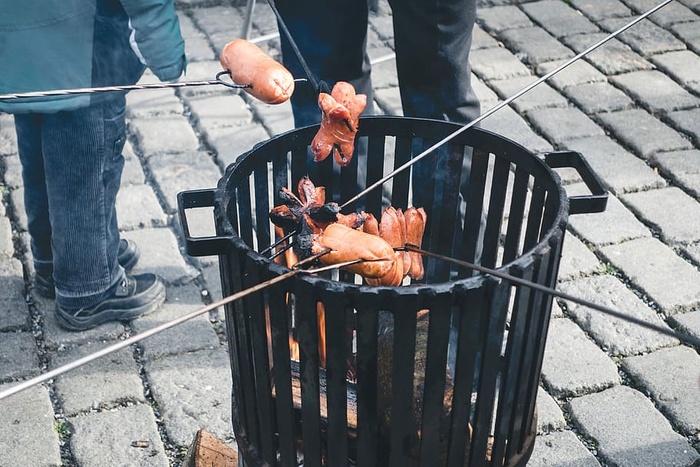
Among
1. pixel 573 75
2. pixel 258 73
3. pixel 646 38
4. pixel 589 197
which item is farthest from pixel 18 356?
pixel 646 38

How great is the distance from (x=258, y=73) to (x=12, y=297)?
192 centimetres

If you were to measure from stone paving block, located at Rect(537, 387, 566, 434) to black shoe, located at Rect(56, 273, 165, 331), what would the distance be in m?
1.68

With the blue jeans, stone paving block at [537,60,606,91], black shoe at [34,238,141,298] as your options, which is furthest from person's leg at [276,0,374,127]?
stone paving block at [537,60,606,91]

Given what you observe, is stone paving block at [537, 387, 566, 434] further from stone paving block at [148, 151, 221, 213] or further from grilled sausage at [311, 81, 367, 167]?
stone paving block at [148, 151, 221, 213]

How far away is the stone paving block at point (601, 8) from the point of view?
5879mm

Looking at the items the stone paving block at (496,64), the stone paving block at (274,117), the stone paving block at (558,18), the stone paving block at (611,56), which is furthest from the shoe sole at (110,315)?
the stone paving block at (558,18)

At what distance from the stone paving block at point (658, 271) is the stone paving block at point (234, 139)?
6.53 feet

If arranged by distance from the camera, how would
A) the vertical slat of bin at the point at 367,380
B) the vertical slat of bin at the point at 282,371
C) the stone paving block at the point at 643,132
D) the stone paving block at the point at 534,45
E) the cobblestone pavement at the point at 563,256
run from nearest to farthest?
the vertical slat of bin at the point at 367,380, the vertical slat of bin at the point at 282,371, the cobblestone pavement at the point at 563,256, the stone paving block at the point at 643,132, the stone paving block at the point at 534,45

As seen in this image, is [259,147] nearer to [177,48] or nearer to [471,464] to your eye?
[177,48]

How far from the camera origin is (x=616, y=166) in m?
4.45

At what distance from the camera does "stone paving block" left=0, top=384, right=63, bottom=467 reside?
2.93 metres

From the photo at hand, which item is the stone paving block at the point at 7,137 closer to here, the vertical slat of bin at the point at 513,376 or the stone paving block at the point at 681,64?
the vertical slat of bin at the point at 513,376

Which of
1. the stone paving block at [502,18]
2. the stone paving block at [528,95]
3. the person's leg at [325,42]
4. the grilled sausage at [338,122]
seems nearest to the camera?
the grilled sausage at [338,122]

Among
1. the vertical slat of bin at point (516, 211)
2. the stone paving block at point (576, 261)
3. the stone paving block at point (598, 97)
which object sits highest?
the vertical slat of bin at point (516, 211)
